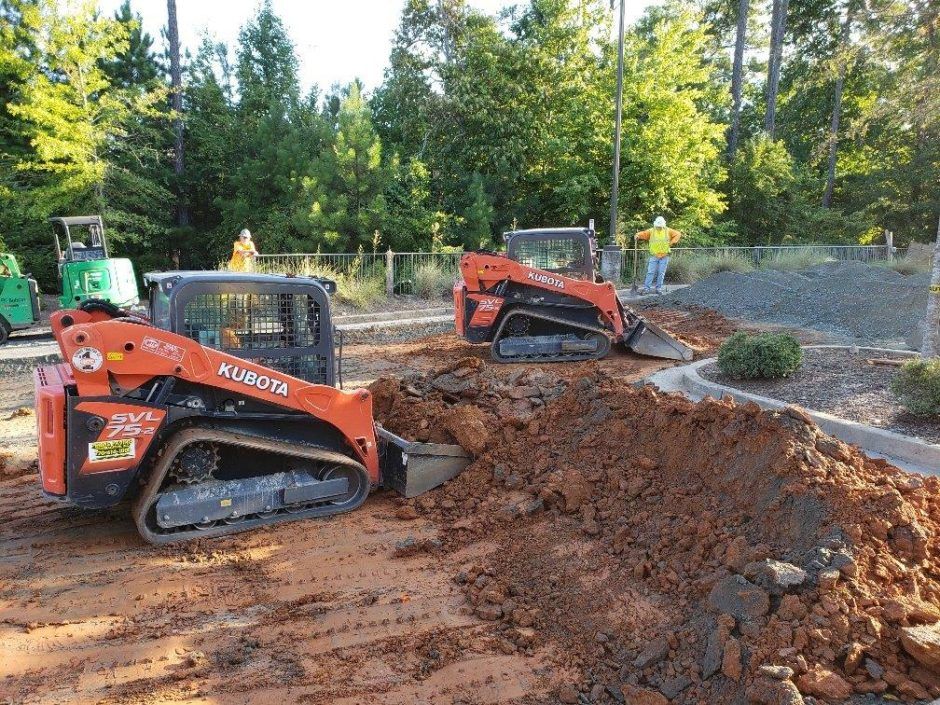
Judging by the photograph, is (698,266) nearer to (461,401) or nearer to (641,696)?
(461,401)

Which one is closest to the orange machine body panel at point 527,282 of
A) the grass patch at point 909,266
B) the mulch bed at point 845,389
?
the mulch bed at point 845,389

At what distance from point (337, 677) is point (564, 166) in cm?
2348

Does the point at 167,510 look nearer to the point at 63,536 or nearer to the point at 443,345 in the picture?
the point at 63,536

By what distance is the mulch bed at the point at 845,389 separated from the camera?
6.35 meters

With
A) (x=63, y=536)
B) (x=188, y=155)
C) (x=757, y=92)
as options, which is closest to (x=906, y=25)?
(x=63, y=536)

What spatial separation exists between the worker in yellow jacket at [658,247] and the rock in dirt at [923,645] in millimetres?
14107

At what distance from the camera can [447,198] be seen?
25188mm

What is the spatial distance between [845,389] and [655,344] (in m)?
3.49

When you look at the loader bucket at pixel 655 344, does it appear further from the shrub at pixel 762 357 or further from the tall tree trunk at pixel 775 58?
the tall tree trunk at pixel 775 58

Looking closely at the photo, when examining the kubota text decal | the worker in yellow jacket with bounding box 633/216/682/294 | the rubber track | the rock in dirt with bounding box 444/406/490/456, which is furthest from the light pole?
the kubota text decal

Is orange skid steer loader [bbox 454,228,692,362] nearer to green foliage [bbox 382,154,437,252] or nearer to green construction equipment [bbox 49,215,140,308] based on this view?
green construction equipment [bbox 49,215,140,308]

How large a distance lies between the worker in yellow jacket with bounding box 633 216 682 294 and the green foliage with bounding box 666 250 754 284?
199 centimetres

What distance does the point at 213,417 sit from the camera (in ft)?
16.3

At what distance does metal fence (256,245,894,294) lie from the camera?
58.2ft
